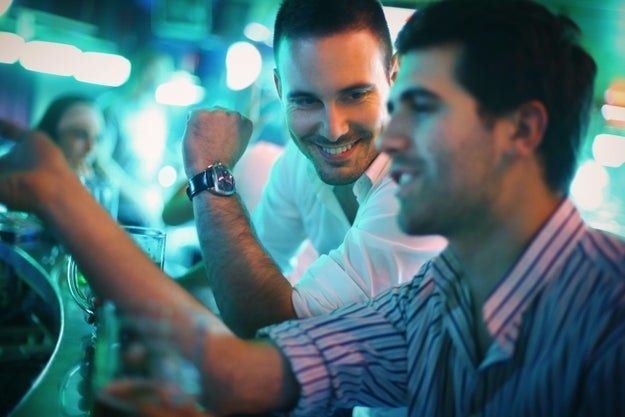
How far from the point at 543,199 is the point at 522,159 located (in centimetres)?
10

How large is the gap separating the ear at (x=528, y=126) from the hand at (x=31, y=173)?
883 millimetres

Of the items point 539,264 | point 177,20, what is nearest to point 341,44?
point 539,264

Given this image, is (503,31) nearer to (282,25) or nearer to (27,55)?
(282,25)

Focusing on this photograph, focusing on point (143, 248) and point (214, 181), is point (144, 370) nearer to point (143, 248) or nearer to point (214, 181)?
point (143, 248)

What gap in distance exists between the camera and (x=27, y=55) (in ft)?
26.7

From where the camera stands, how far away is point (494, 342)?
3.52ft

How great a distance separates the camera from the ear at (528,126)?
1.12 metres

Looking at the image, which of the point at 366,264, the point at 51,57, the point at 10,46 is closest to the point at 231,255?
the point at 366,264

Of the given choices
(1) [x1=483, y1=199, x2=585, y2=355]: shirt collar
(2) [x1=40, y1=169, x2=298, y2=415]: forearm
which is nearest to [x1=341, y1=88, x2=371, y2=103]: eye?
(1) [x1=483, y1=199, x2=585, y2=355]: shirt collar

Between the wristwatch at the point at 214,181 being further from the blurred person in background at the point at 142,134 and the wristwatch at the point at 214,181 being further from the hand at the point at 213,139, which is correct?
the blurred person in background at the point at 142,134

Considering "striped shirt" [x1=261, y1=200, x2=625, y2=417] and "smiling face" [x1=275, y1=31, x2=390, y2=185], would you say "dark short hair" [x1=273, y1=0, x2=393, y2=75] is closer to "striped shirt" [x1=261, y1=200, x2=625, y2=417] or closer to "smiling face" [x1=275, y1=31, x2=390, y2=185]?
"smiling face" [x1=275, y1=31, x2=390, y2=185]

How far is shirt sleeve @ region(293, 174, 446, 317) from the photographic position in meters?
1.55

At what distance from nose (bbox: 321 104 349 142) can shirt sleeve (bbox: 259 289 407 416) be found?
66cm

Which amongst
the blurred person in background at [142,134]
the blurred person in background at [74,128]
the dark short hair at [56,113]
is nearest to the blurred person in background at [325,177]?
the blurred person in background at [74,128]
